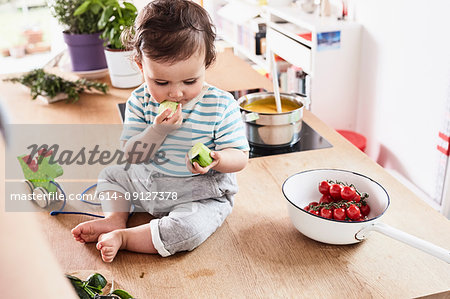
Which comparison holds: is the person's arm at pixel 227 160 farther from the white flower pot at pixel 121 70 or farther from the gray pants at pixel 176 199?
the white flower pot at pixel 121 70

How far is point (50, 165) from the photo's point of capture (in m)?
1.15

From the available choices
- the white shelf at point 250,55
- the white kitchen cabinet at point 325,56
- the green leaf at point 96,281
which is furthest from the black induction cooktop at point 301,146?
the white shelf at point 250,55

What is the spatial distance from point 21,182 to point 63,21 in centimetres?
102

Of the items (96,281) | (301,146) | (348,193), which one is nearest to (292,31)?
(301,146)

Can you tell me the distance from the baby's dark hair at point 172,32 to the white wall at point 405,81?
142cm

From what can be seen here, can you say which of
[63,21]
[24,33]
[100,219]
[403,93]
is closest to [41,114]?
[63,21]

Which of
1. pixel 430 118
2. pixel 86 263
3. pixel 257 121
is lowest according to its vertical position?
pixel 430 118

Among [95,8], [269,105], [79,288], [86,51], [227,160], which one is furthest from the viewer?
[86,51]

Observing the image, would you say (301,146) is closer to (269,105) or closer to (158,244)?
(269,105)

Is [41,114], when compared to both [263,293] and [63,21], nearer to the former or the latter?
[63,21]

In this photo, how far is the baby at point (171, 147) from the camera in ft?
3.24

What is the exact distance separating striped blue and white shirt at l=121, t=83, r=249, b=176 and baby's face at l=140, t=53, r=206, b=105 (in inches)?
1.8

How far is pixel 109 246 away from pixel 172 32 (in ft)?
1.54

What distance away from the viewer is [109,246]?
37.7 inches
